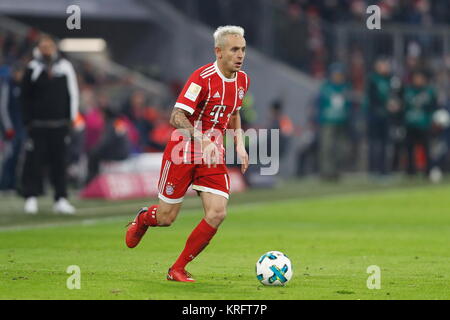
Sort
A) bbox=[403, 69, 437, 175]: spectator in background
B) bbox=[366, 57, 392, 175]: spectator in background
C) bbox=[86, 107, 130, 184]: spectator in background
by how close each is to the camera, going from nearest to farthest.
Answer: bbox=[86, 107, 130, 184]: spectator in background, bbox=[366, 57, 392, 175]: spectator in background, bbox=[403, 69, 437, 175]: spectator in background

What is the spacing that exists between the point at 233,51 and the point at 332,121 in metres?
17.8

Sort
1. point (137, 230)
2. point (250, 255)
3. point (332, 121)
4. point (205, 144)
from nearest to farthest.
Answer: point (205, 144), point (137, 230), point (250, 255), point (332, 121)

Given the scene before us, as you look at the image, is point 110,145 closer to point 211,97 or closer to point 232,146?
point 232,146

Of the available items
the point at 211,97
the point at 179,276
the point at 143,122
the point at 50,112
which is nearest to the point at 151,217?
the point at 179,276

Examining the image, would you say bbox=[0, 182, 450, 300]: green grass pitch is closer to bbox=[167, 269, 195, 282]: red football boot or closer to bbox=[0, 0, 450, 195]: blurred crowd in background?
bbox=[167, 269, 195, 282]: red football boot

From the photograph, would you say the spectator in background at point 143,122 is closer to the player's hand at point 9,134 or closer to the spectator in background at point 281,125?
the spectator in background at point 281,125

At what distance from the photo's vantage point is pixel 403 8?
36188 millimetres

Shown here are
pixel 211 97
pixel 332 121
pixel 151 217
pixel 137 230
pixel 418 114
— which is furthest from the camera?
pixel 418 114

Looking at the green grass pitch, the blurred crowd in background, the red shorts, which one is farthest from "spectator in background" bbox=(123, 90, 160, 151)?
the red shorts

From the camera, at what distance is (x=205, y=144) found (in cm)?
1016

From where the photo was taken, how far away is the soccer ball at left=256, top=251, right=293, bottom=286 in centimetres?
991

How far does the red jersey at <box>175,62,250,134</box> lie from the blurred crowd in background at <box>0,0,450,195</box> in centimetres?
1155

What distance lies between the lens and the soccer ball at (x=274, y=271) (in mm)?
9914

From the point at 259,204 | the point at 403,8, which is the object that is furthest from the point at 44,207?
the point at 403,8
